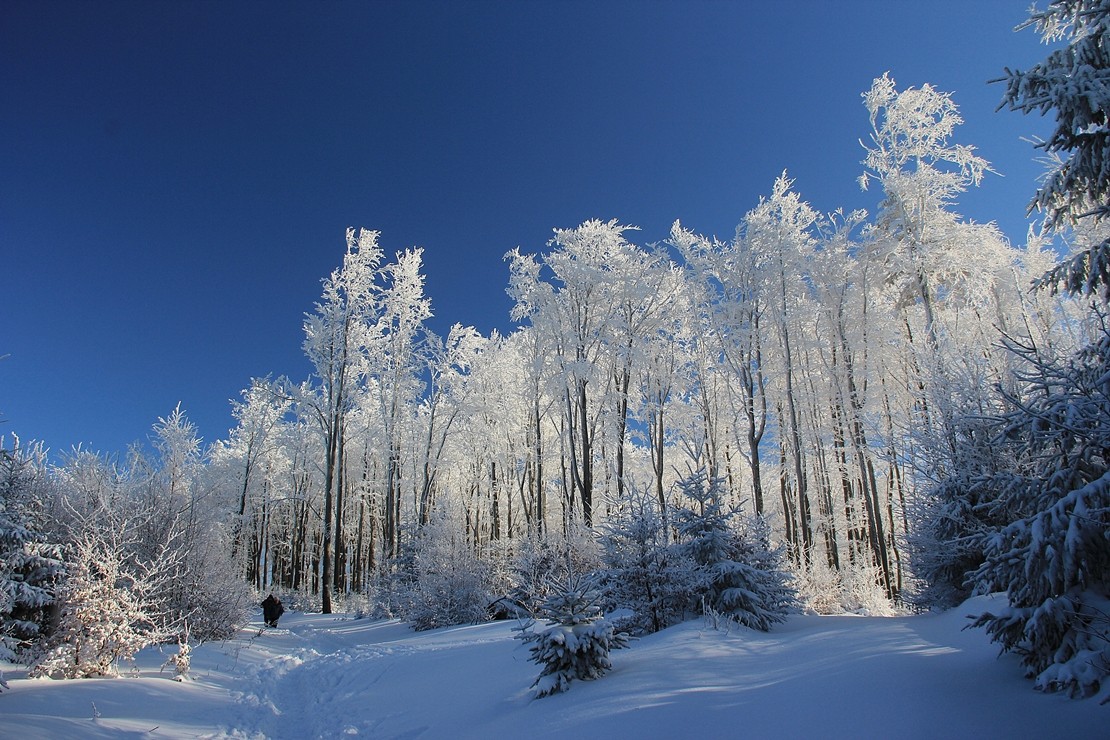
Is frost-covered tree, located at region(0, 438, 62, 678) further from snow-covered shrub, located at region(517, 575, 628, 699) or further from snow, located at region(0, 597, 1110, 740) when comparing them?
snow-covered shrub, located at region(517, 575, 628, 699)

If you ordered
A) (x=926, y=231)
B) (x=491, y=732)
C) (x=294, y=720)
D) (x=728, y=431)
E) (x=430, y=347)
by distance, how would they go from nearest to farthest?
(x=491, y=732) → (x=294, y=720) → (x=926, y=231) → (x=728, y=431) → (x=430, y=347)

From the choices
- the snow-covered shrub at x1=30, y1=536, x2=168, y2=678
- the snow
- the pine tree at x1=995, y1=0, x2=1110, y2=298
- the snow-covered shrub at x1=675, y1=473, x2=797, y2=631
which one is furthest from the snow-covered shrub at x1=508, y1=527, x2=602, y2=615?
the pine tree at x1=995, y1=0, x2=1110, y2=298

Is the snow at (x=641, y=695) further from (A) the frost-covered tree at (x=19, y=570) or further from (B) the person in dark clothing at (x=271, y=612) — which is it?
(B) the person in dark clothing at (x=271, y=612)

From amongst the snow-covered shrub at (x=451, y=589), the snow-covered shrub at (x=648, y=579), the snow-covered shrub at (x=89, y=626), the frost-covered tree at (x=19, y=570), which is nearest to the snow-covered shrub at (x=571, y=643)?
the snow-covered shrub at (x=648, y=579)

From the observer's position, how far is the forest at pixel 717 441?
4.41 m

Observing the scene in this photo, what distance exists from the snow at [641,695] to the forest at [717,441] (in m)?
0.47

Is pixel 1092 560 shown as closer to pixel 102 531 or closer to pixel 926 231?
pixel 102 531

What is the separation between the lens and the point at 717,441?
21062 millimetres

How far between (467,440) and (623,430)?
10252 millimetres

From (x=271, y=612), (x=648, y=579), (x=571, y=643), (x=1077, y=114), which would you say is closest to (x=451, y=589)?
(x=271, y=612)

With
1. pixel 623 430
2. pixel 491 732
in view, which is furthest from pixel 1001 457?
pixel 623 430

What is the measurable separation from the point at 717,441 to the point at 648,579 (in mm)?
13351

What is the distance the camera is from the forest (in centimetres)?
441

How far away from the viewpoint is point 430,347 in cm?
2492
